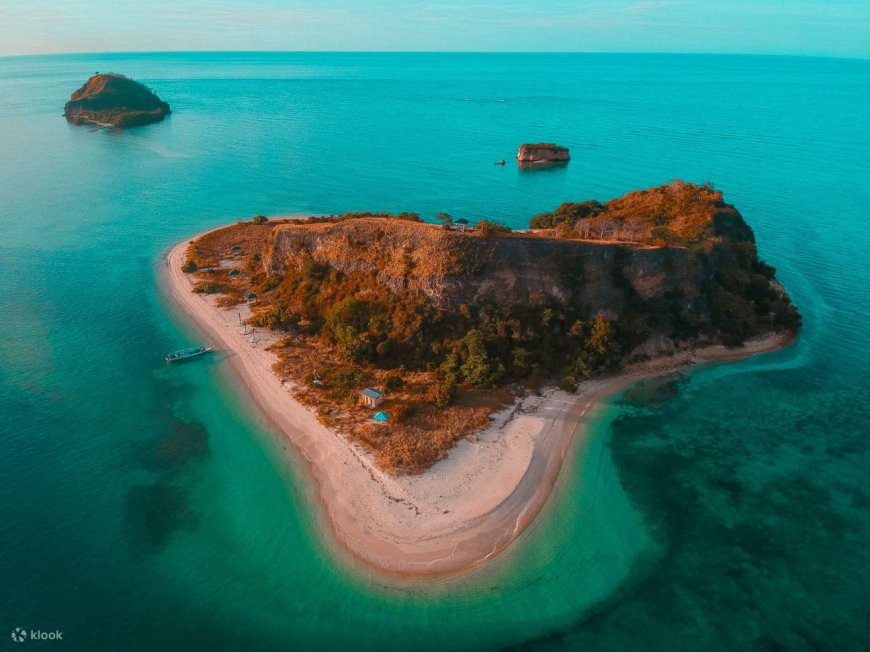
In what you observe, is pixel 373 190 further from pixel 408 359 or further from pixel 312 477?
pixel 312 477

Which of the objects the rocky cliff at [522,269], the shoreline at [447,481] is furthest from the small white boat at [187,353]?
the rocky cliff at [522,269]

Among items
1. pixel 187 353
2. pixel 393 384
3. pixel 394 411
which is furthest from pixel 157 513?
pixel 187 353

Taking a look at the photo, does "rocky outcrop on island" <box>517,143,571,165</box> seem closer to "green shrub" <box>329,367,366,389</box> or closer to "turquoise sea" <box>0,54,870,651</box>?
"turquoise sea" <box>0,54,870,651</box>

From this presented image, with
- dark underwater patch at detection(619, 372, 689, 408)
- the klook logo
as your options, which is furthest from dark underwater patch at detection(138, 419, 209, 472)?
dark underwater patch at detection(619, 372, 689, 408)

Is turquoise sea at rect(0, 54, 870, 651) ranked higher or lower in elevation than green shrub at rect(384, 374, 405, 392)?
lower

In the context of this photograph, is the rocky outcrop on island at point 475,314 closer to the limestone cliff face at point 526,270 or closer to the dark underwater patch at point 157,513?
the limestone cliff face at point 526,270

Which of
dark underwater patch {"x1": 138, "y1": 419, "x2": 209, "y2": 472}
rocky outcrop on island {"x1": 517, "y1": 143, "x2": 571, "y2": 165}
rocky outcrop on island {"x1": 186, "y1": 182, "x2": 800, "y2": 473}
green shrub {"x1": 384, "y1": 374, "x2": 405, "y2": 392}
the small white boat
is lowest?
dark underwater patch {"x1": 138, "y1": 419, "x2": 209, "y2": 472}
